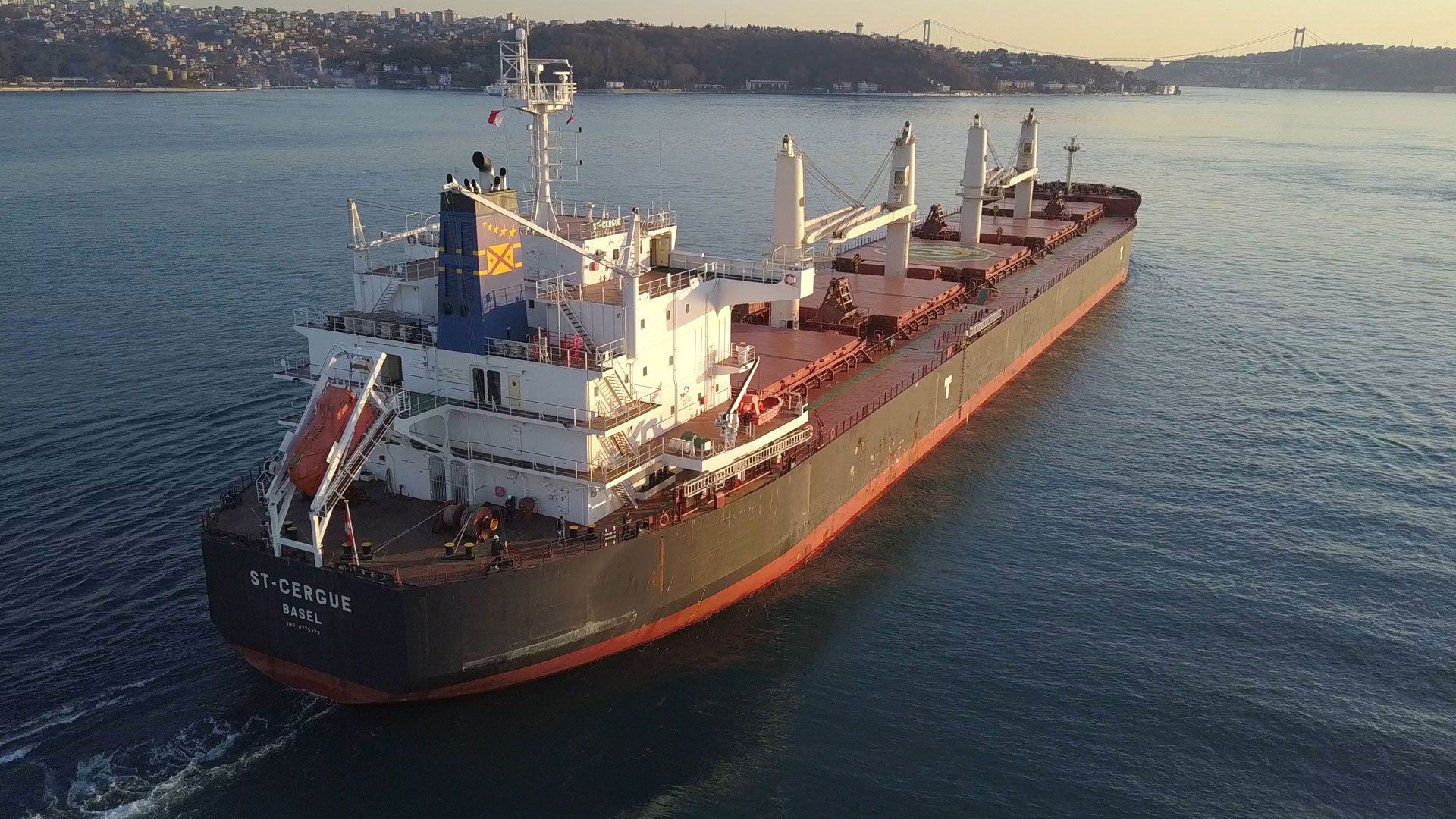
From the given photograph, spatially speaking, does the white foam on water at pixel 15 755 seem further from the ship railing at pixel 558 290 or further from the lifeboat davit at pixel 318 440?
the ship railing at pixel 558 290

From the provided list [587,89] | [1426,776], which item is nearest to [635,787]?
[1426,776]

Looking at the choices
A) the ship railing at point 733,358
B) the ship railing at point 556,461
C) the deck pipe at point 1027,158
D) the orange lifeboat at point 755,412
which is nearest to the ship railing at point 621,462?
the ship railing at point 556,461

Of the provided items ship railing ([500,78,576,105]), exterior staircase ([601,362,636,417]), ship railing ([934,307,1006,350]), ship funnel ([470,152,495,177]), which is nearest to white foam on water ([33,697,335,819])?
exterior staircase ([601,362,636,417])

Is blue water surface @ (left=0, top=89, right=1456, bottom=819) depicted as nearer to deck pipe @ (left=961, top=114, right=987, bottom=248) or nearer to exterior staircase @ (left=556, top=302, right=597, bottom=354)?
exterior staircase @ (left=556, top=302, right=597, bottom=354)

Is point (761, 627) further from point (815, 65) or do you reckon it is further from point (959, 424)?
point (815, 65)

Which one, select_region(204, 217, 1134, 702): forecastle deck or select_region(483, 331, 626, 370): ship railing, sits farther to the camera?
→ select_region(483, 331, 626, 370): ship railing
